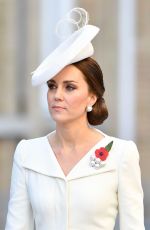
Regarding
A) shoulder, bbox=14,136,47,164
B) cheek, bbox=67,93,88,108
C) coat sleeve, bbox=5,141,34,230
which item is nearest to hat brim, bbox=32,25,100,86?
cheek, bbox=67,93,88,108

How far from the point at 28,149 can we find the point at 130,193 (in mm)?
444

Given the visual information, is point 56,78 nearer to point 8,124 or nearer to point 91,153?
point 91,153

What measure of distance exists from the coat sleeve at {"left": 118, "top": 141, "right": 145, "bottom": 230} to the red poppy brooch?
68 mm

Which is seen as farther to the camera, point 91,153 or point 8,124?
point 8,124

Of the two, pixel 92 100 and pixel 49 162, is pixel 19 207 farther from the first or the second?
pixel 92 100

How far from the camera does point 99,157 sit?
116 inches

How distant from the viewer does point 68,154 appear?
3014 mm

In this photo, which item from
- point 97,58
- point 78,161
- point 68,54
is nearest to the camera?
point 68,54

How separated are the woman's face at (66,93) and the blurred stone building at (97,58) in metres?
3.78

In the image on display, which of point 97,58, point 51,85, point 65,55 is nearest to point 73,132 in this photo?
point 51,85

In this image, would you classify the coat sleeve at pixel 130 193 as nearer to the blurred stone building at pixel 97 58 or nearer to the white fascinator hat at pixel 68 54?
the white fascinator hat at pixel 68 54

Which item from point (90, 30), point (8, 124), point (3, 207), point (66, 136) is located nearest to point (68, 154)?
point (66, 136)

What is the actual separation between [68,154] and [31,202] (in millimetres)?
231

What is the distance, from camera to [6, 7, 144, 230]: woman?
291 cm
